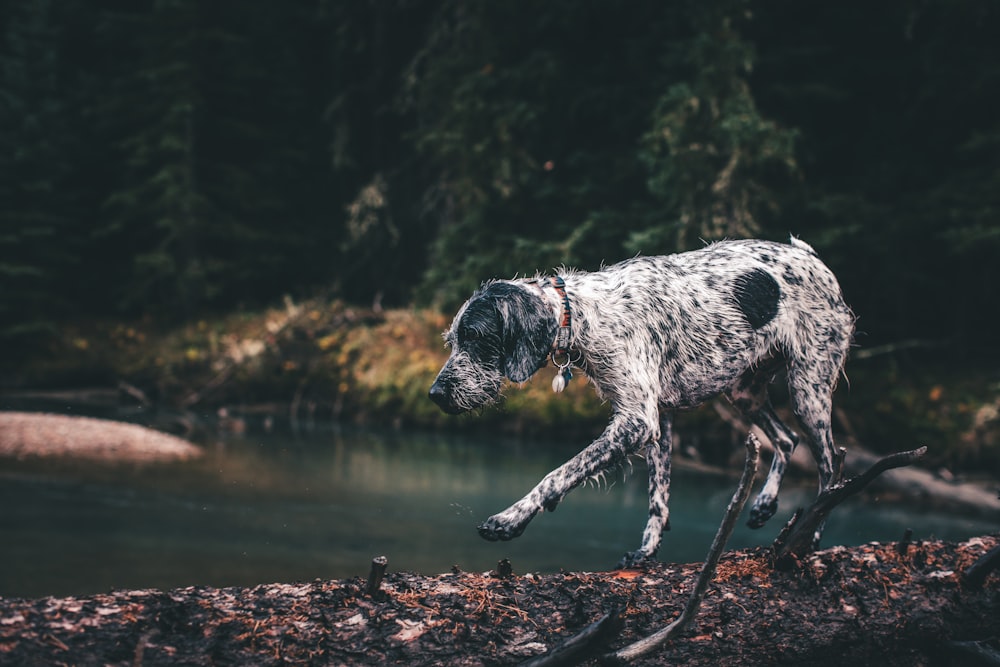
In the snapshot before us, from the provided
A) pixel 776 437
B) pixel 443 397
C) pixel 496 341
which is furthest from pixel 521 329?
pixel 776 437

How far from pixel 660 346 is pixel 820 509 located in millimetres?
1168

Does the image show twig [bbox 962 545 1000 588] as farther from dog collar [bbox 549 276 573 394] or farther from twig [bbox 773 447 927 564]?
dog collar [bbox 549 276 573 394]

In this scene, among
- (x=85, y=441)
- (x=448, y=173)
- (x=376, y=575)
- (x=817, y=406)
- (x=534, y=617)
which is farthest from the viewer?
(x=448, y=173)

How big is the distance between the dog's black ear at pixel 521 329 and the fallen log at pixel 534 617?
3.43 ft

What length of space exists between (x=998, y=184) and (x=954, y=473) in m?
4.47

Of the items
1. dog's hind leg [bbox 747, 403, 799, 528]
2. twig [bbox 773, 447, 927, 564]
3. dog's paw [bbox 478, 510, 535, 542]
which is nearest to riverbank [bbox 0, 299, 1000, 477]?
dog's hind leg [bbox 747, 403, 799, 528]

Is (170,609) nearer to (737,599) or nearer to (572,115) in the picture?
(737,599)

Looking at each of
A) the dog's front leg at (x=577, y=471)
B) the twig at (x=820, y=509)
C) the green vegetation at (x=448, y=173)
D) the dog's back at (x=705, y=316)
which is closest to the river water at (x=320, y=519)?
the green vegetation at (x=448, y=173)

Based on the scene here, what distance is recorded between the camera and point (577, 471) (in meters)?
3.55

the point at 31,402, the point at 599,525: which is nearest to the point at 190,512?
the point at 599,525

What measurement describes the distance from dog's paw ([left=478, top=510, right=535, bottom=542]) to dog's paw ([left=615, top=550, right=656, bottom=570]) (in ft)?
3.74

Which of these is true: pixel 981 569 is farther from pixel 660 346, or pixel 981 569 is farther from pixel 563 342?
pixel 563 342

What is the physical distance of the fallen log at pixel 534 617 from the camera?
330 cm

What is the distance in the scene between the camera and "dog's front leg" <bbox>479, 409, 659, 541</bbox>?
333cm
